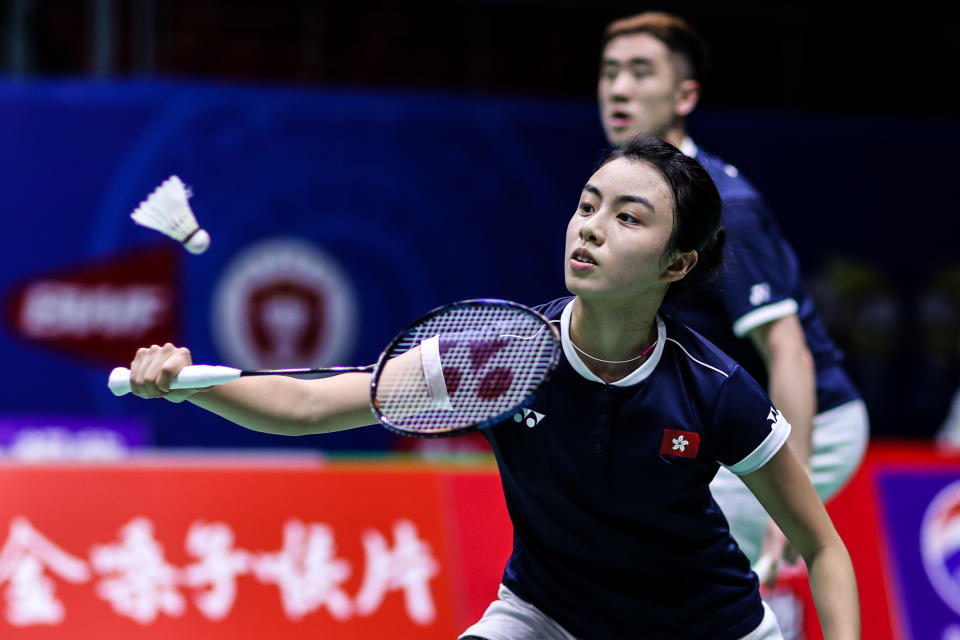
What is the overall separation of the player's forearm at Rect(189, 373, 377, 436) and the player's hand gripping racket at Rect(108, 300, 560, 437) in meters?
0.08

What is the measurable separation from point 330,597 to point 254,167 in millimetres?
3915

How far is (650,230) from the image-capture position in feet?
7.98

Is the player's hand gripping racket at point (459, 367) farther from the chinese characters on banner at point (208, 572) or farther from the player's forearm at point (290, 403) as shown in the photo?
the chinese characters on banner at point (208, 572)

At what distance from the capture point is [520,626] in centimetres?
253

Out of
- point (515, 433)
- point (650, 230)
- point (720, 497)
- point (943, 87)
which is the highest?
point (943, 87)

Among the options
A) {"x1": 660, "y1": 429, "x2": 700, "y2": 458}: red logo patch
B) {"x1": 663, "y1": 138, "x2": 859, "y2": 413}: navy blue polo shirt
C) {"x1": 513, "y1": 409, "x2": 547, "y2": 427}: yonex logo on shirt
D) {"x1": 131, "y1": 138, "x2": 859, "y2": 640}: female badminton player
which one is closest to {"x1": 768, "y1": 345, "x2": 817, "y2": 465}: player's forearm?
{"x1": 663, "y1": 138, "x2": 859, "y2": 413}: navy blue polo shirt

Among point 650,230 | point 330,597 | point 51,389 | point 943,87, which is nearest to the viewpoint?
point 650,230

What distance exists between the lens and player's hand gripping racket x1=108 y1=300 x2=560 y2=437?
2373 mm

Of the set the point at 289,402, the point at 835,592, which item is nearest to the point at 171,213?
the point at 289,402

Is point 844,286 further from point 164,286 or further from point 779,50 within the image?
point 164,286

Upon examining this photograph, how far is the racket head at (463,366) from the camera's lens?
7.80ft

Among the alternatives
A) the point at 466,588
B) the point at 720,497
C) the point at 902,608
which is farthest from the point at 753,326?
the point at 902,608

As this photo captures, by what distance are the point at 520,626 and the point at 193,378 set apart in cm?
83

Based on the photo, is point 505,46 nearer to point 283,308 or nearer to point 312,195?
point 312,195
